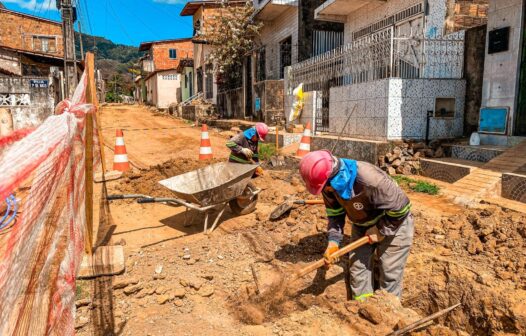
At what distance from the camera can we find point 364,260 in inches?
133

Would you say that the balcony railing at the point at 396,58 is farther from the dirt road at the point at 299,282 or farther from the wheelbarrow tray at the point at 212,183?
the wheelbarrow tray at the point at 212,183

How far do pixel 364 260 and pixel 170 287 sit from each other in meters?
1.89

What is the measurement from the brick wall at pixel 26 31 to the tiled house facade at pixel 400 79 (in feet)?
86.9

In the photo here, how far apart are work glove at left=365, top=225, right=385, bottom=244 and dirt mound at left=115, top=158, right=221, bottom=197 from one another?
4.02m

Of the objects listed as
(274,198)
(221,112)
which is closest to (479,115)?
(274,198)

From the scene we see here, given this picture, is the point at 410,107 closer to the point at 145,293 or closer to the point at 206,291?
the point at 206,291

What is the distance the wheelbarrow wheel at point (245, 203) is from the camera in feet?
19.0

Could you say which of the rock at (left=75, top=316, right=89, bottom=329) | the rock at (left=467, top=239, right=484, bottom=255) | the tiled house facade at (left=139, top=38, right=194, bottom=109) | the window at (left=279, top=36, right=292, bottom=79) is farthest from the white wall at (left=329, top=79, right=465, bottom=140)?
the tiled house facade at (left=139, top=38, right=194, bottom=109)

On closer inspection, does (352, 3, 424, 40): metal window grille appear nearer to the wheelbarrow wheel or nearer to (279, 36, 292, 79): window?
(279, 36, 292, 79): window

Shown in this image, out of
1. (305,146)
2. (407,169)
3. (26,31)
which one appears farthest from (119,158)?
(26,31)

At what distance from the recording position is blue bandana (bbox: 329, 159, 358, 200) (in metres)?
3.01

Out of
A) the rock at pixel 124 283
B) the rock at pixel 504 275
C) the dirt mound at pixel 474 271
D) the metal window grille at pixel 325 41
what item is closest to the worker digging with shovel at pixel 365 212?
the dirt mound at pixel 474 271

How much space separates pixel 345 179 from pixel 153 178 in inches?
199

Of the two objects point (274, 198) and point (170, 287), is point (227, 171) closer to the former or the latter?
point (274, 198)
